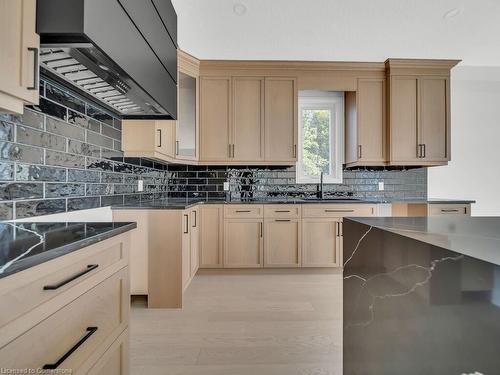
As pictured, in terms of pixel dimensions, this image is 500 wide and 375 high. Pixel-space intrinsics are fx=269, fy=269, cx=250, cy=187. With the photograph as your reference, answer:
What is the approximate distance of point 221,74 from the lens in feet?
10.7

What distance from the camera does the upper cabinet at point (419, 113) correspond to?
3256 mm

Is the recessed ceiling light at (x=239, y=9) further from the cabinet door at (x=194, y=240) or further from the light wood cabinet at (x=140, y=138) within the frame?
the cabinet door at (x=194, y=240)

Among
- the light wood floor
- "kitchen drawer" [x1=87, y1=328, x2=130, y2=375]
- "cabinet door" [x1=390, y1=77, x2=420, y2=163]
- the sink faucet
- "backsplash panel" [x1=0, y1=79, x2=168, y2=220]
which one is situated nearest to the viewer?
"kitchen drawer" [x1=87, y1=328, x2=130, y2=375]

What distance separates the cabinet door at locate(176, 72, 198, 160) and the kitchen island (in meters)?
2.26

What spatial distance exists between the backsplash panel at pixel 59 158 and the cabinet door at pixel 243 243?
3.86 ft

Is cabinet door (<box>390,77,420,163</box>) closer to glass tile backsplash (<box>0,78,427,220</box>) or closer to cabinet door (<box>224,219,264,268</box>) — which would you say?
glass tile backsplash (<box>0,78,427,220</box>)

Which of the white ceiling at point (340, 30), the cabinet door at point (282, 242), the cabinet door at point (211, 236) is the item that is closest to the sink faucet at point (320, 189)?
the cabinet door at point (282, 242)

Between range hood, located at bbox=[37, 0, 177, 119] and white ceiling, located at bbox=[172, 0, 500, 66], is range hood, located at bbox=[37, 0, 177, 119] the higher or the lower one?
the lower one

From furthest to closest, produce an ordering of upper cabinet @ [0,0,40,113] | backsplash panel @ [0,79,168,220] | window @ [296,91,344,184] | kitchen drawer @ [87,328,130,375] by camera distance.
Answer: window @ [296,91,344,184]
backsplash panel @ [0,79,168,220]
kitchen drawer @ [87,328,130,375]
upper cabinet @ [0,0,40,113]

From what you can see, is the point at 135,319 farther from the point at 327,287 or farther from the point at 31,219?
the point at 327,287

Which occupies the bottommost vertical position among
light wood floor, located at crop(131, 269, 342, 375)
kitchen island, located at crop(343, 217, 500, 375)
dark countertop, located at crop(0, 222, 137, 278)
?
light wood floor, located at crop(131, 269, 342, 375)

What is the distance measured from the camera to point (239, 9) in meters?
2.43

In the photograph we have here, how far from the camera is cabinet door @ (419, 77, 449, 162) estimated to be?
10.7 ft

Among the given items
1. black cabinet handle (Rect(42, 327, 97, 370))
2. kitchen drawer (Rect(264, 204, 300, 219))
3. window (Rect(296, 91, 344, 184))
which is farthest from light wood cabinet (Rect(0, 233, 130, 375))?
window (Rect(296, 91, 344, 184))
